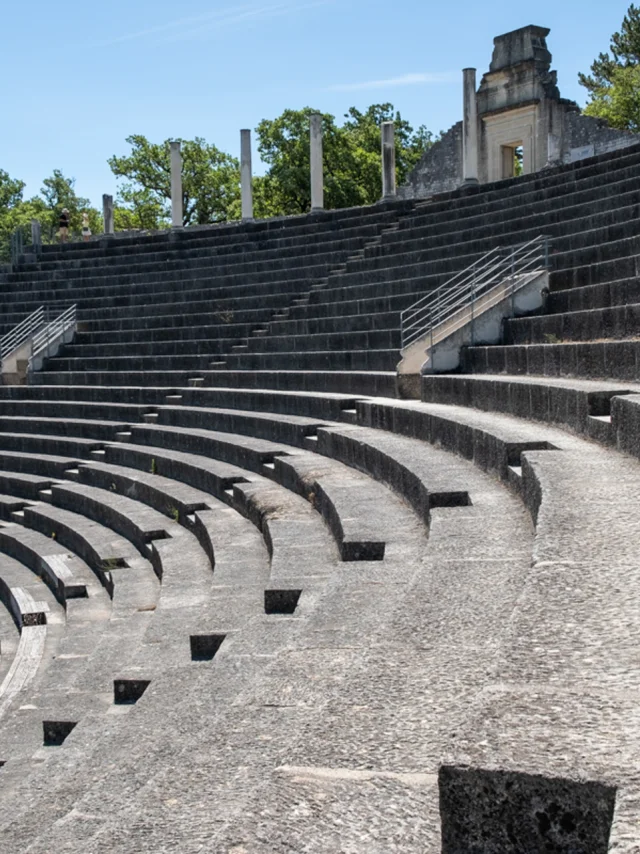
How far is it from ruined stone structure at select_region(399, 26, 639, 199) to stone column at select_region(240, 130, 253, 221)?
16.7 feet

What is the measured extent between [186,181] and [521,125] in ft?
130

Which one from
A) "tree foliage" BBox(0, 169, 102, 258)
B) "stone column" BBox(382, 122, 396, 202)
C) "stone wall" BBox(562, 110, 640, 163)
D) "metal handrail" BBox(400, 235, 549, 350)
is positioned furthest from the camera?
"tree foliage" BBox(0, 169, 102, 258)

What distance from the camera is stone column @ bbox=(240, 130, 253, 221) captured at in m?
29.0

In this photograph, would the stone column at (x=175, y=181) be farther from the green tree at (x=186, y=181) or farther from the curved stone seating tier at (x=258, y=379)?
the green tree at (x=186, y=181)

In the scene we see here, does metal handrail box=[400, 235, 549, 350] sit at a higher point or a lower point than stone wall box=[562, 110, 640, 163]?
lower

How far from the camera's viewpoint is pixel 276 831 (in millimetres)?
2002

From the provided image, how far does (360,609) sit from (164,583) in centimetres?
380

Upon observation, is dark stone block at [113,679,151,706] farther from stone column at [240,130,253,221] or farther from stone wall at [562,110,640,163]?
stone column at [240,130,253,221]

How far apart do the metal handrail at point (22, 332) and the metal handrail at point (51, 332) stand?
33cm

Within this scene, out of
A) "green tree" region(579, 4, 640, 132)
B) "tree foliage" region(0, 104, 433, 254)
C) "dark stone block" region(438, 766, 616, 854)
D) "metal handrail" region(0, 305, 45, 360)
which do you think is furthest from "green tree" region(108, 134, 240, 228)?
"dark stone block" region(438, 766, 616, 854)

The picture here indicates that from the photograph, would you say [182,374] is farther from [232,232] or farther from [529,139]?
[529,139]

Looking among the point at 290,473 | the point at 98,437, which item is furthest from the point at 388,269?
the point at 290,473

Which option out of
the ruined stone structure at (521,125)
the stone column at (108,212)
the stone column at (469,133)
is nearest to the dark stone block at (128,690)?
the stone column at (469,133)

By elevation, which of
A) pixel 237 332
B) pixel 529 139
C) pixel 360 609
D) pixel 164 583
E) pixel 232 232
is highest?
pixel 529 139
